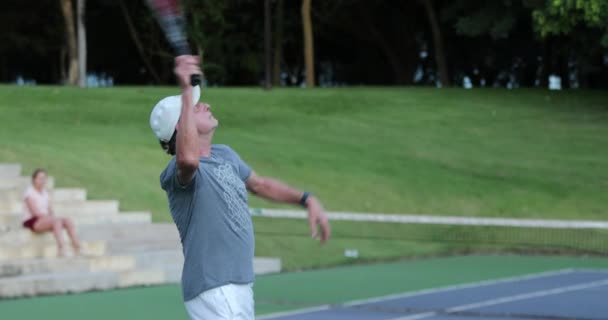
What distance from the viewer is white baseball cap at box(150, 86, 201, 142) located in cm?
573

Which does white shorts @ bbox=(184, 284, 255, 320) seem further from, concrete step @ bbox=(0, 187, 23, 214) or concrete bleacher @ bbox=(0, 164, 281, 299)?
concrete step @ bbox=(0, 187, 23, 214)

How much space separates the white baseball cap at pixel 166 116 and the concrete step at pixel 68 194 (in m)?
12.7

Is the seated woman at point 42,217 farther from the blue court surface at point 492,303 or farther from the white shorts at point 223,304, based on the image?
the white shorts at point 223,304

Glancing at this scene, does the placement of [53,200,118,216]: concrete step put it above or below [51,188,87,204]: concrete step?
below

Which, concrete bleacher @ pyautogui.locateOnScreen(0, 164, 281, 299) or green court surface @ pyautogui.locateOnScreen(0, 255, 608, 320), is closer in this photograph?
green court surface @ pyautogui.locateOnScreen(0, 255, 608, 320)

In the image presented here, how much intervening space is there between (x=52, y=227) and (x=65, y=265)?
496 millimetres

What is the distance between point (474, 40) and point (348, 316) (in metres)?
38.4

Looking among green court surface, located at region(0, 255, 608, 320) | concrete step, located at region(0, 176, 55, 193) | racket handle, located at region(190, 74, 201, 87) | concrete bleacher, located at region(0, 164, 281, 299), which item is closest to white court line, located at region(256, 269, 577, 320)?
green court surface, located at region(0, 255, 608, 320)

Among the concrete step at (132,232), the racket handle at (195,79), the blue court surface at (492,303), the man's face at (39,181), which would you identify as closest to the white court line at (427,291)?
the blue court surface at (492,303)

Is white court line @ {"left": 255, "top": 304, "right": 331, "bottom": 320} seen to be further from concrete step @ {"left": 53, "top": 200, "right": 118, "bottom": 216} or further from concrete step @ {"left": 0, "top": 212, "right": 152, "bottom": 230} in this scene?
concrete step @ {"left": 53, "top": 200, "right": 118, "bottom": 216}

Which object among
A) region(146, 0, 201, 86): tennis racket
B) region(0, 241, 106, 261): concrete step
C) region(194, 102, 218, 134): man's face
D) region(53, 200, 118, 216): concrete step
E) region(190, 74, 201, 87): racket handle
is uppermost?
region(146, 0, 201, 86): tennis racket

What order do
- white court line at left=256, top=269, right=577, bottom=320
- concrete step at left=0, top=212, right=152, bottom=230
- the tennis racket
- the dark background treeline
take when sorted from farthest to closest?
the dark background treeline → concrete step at left=0, top=212, right=152, bottom=230 → white court line at left=256, top=269, right=577, bottom=320 → the tennis racket

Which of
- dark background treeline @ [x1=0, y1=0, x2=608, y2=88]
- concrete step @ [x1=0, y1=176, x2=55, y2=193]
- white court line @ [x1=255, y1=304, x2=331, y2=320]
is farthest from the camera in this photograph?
dark background treeline @ [x1=0, y1=0, x2=608, y2=88]

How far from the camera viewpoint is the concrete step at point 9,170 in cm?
1836
